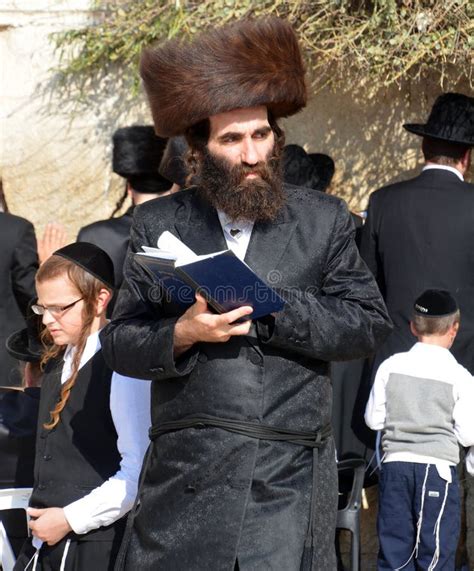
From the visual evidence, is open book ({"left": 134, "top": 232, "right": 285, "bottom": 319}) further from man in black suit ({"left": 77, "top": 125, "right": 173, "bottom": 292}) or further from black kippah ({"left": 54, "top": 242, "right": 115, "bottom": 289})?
man in black suit ({"left": 77, "top": 125, "right": 173, "bottom": 292})

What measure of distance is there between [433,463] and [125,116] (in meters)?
2.68

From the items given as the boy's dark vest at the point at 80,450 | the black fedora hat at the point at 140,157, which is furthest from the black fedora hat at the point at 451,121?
the boy's dark vest at the point at 80,450

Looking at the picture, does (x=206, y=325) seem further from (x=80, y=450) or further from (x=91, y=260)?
(x=91, y=260)

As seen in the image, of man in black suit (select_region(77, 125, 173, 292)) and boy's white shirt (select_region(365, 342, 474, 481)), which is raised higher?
man in black suit (select_region(77, 125, 173, 292))

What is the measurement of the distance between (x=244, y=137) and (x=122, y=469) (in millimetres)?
1090

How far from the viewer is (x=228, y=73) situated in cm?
329

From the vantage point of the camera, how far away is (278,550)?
3072mm

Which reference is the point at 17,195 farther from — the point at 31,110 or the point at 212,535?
the point at 212,535

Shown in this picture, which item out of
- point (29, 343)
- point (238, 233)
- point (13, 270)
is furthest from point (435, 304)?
point (13, 270)

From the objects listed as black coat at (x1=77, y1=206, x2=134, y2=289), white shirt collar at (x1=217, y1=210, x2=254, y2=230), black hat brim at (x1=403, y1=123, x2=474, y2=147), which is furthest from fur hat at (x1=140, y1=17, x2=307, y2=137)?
black coat at (x1=77, y1=206, x2=134, y2=289)

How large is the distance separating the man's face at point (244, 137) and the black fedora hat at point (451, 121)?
83.2 inches

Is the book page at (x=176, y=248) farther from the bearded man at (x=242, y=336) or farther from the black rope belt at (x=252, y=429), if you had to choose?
the black rope belt at (x=252, y=429)

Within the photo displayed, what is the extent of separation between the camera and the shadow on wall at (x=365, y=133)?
578cm

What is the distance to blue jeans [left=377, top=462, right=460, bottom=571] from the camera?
494 centimetres
